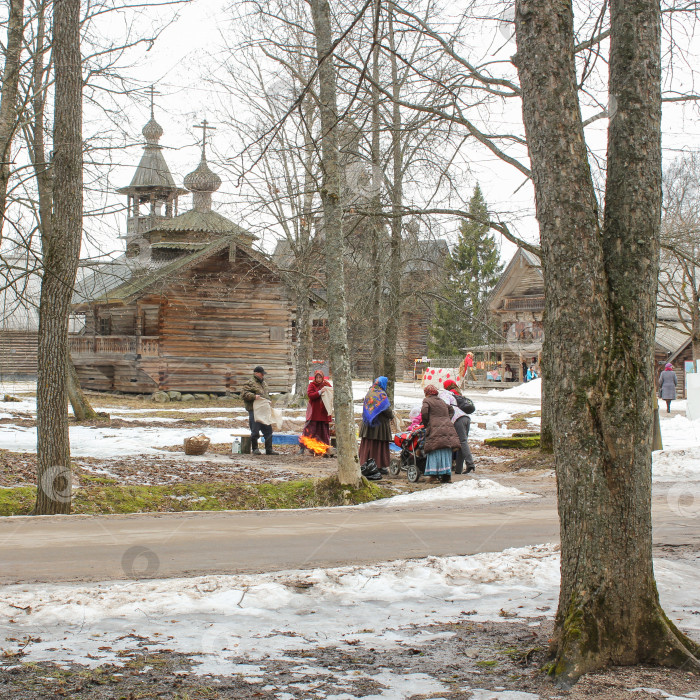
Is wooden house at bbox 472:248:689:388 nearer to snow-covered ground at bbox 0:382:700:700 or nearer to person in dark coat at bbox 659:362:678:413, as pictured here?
person in dark coat at bbox 659:362:678:413

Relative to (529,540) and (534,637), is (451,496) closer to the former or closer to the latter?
(529,540)

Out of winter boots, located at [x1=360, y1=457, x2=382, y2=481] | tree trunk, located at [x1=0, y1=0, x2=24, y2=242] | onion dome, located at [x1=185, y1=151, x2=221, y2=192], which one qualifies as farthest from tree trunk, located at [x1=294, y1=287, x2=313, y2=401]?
tree trunk, located at [x1=0, y1=0, x2=24, y2=242]

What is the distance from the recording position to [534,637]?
5.15 metres

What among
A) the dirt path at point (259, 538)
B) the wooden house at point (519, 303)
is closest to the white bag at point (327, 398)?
the dirt path at point (259, 538)

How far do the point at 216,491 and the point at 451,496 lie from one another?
3315 millimetres

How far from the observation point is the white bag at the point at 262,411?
1627cm

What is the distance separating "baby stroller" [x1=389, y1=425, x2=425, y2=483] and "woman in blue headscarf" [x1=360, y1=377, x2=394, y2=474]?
1.06 ft

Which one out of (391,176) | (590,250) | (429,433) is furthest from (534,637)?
(391,176)

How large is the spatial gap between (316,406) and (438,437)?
4013 millimetres

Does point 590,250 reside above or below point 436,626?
above

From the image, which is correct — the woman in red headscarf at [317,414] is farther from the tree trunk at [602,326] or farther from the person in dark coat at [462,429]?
the tree trunk at [602,326]

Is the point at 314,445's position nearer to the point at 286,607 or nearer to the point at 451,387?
the point at 451,387

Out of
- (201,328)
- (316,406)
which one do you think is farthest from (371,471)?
(201,328)

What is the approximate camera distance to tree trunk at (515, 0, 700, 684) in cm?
437
